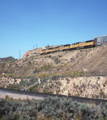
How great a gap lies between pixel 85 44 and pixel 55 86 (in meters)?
20.4

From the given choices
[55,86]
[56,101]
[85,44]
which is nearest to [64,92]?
[55,86]

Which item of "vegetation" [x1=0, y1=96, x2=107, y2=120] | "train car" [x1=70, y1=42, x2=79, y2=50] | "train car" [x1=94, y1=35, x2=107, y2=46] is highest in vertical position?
"train car" [x1=70, y1=42, x2=79, y2=50]

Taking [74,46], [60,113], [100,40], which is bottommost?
[60,113]

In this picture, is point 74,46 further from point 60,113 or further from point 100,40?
point 60,113

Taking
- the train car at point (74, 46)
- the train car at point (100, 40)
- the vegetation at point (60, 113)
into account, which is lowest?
the vegetation at point (60, 113)

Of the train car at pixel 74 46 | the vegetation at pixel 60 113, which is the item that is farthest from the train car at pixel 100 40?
the vegetation at pixel 60 113

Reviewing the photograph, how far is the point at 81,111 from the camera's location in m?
6.86

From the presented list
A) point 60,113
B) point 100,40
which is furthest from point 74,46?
point 60,113

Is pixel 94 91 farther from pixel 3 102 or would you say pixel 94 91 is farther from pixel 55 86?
pixel 3 102

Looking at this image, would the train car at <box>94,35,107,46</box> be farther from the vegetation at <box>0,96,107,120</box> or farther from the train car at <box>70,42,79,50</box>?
the vegetation at <box>0,96,107,120</box>

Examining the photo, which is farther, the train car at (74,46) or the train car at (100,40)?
the train car at (74,46)

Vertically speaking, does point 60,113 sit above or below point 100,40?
below

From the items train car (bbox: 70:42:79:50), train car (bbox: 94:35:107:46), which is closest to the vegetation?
train car (bbox: 94:35:107:46)

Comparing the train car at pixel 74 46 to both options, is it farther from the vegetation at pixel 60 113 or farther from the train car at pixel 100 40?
the vegetation at pixel 60 113
